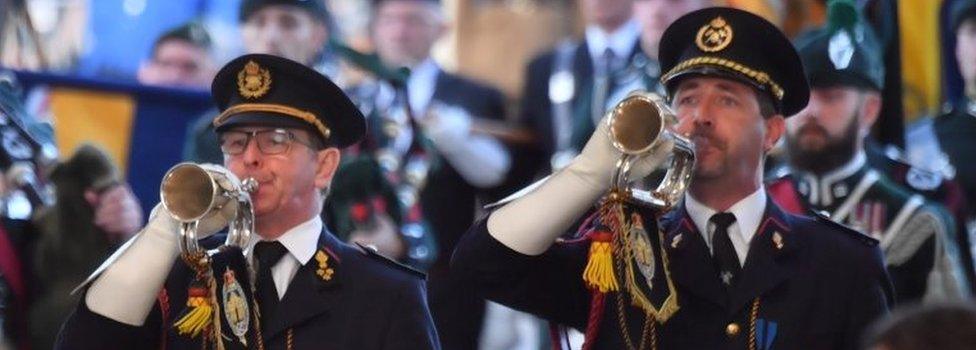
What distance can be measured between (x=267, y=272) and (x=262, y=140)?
0.33 meters

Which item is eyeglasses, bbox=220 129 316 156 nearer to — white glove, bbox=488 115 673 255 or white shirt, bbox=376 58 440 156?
white glove, bbox=488 115 673 255

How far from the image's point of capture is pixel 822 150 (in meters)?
8.91

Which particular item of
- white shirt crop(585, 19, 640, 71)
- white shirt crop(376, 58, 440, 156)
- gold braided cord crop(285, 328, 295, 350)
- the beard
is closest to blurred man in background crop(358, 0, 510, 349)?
white shirt crop(376, 58, 440, 156)

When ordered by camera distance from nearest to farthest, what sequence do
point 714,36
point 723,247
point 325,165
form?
point 723,247 → point 714,36 → point 325,165

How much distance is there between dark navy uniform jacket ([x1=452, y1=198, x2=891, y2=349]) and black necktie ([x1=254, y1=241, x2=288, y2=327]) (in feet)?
1.58

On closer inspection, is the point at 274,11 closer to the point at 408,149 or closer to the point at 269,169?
the point at 408,149

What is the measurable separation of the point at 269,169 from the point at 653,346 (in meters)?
1.03

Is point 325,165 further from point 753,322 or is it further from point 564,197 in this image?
point 753,322

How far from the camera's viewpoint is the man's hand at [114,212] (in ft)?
30.4

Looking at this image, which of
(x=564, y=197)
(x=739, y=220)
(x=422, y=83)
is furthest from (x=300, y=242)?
(x=422, y=83)

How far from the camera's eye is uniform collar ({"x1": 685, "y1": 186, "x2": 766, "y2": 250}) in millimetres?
6359

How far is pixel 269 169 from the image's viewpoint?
638 cm

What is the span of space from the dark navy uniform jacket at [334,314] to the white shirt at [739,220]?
0.70 metres

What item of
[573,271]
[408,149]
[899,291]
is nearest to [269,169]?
[573,271]
